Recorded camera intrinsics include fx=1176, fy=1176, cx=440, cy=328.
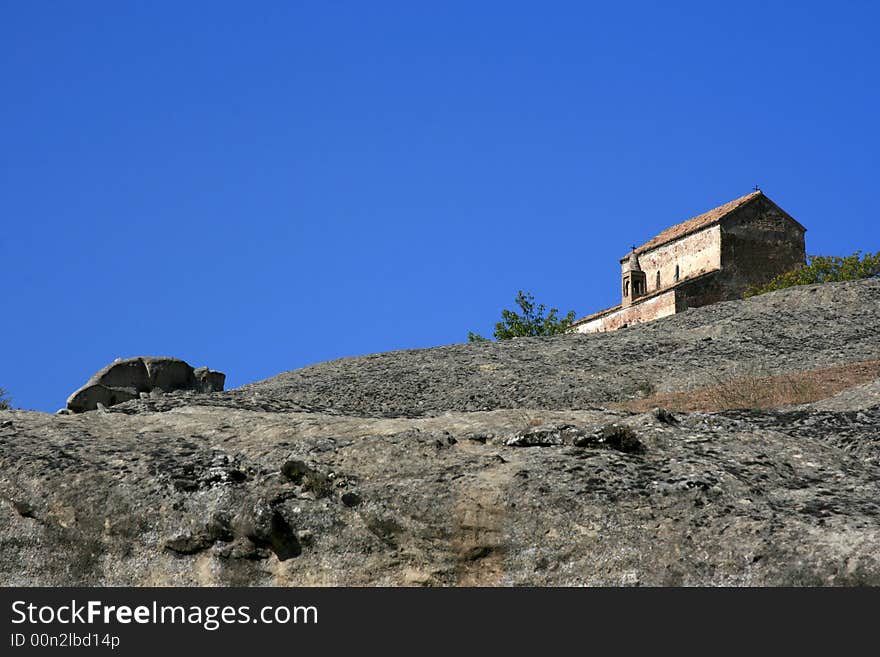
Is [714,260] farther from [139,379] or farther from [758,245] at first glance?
[139,379]

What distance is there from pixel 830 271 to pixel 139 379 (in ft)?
153

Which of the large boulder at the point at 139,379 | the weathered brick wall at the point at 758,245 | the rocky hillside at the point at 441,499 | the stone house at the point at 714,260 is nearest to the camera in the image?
the rocky hillside at the point at 441,499

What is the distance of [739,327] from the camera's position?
98.9ft

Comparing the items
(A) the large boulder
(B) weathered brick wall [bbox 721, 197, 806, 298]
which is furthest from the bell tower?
(A) the large boulder

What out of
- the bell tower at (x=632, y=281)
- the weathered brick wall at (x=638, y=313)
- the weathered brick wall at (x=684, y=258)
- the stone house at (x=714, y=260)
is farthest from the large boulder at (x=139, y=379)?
the bell tower at (x=632, y=281)

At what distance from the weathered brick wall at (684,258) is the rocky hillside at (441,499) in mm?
49624

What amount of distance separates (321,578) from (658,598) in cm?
329

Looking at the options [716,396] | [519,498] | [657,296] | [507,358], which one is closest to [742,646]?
[519,498]

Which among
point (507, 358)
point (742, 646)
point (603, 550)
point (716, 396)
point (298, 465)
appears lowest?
point (742, 646)

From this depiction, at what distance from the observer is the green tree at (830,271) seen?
61.9m

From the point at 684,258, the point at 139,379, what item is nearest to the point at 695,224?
the point at 684,258

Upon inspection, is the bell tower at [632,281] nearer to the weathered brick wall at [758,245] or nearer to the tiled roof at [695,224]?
the tiled roof at [695,224]

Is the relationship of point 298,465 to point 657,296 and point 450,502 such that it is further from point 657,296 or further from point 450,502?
point 657,296

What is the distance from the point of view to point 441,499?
1084 centimetres
